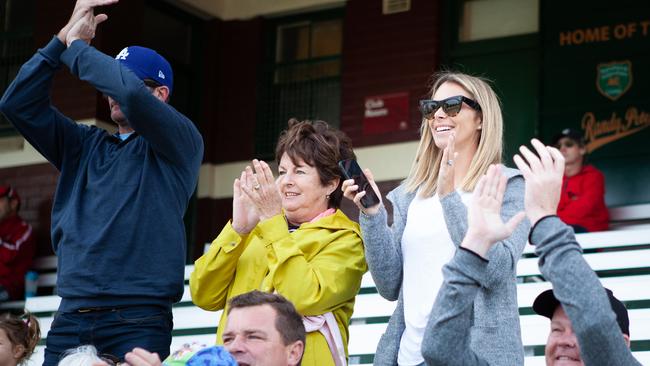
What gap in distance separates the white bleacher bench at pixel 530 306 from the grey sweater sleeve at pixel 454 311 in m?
3.33

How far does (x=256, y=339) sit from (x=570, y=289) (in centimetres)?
108

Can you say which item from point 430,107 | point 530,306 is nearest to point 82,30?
point 430,107

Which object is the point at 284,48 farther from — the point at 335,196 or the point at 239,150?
the point at 335,196

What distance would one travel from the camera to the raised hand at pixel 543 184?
3.66m

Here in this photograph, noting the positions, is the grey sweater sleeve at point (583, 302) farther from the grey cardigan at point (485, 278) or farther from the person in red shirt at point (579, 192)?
the person in red shirt at point (579, 192)

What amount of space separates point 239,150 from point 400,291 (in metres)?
7.15

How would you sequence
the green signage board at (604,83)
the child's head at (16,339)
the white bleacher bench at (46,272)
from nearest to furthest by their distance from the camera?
the child's head at (16,339) → the green signage board at (604,83) → the white bleacher bench at (46,272)

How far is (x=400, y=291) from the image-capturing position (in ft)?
15.3

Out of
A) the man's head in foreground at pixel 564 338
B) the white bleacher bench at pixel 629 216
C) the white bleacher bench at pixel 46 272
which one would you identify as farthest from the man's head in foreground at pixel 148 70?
the white bleacher bench at pixel 46 272

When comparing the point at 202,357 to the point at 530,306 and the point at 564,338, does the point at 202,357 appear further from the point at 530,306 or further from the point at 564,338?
the point at 530,306

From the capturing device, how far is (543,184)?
12.1 ft

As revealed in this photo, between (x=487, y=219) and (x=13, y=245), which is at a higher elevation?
(x=487, y=219)

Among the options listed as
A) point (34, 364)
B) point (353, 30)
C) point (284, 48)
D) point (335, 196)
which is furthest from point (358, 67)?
point (335, 196)

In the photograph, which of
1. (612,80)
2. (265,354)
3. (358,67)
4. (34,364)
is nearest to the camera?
(265,354)
